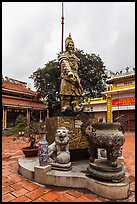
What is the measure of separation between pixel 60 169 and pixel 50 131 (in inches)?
45.8

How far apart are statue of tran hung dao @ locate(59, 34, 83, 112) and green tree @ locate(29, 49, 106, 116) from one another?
11.4 meters

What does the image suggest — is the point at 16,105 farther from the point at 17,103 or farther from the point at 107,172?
the point at 107,172

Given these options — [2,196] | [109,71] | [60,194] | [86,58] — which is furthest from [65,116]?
[109,71]

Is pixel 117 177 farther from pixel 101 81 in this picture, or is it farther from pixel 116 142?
pixel 101 81

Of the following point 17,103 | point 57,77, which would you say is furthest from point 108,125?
point 17,103

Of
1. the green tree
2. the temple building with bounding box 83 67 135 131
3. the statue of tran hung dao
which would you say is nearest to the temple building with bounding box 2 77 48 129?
the green tree

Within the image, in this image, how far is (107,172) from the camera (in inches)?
116

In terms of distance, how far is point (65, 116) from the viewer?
431 cm

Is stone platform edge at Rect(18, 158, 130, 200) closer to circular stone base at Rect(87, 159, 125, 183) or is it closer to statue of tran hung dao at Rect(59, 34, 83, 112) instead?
circular stone base at Rect(87, 159, 125, 183)

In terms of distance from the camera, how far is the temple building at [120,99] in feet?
48.7

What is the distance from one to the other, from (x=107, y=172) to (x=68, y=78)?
268 cm

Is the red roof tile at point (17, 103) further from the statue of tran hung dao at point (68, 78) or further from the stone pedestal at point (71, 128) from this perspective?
the stone pedestal at point (71, 128)

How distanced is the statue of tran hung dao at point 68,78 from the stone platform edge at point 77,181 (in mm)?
1741

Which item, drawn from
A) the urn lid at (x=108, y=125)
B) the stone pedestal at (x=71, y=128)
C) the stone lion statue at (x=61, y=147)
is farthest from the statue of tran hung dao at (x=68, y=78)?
the urn lid at (x=108, y=125)
